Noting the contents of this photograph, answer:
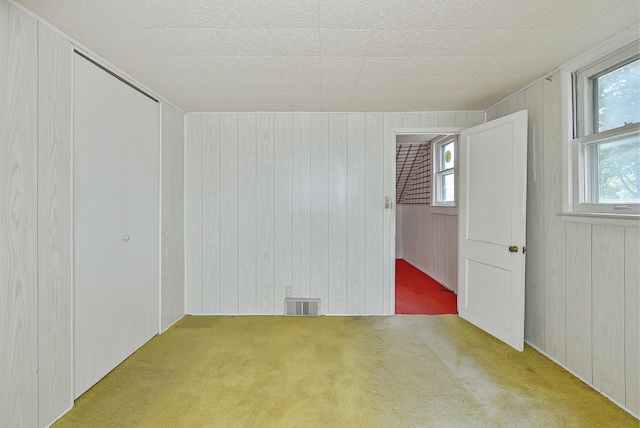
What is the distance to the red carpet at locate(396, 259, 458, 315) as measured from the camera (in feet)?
11.4

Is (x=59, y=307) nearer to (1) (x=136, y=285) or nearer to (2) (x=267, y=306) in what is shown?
(1) (x=136, y=285)

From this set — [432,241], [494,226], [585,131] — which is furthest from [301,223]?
[432,241]

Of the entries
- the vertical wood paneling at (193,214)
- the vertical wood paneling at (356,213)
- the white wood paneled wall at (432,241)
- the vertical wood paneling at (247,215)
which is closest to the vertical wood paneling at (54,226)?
the vertical wood paneling at (193,214)

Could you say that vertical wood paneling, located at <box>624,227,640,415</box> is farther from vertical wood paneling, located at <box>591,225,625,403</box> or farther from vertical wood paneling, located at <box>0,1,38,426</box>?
vertical wood paneling, located at <box>0,1,38,426</box>

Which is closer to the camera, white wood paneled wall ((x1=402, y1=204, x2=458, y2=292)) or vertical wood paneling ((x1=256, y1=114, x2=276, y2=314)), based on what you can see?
vertical wood paneling ((x1=256, y1=114, x2=276, y2=314))

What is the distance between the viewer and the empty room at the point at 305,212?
1581 millimetres

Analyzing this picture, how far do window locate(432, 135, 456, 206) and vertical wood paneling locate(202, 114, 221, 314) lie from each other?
3200 mm

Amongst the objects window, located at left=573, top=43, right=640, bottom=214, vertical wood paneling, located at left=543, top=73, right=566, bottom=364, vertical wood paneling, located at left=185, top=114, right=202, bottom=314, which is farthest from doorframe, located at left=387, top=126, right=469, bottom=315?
vertical wood paneling, located at left=185, top=114, right=202, bottom=314

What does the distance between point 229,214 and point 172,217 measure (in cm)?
56

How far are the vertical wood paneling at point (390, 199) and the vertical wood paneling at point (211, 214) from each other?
180 centimetres

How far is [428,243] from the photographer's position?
5.12 m

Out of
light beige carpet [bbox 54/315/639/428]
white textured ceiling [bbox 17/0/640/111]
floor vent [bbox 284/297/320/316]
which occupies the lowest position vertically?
light beige carpet [bbox 54/315/639/428]

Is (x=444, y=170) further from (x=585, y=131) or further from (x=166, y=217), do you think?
(x=166, y=217)

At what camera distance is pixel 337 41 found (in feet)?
5.95
